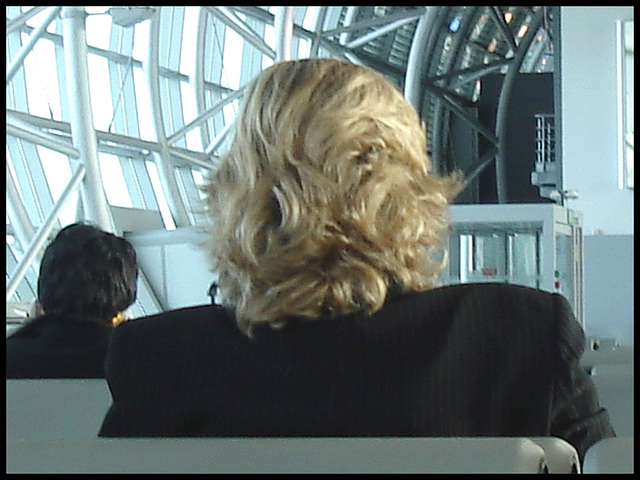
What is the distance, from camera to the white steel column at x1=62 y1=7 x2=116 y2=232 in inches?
507

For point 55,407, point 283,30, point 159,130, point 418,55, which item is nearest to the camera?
point 55,407

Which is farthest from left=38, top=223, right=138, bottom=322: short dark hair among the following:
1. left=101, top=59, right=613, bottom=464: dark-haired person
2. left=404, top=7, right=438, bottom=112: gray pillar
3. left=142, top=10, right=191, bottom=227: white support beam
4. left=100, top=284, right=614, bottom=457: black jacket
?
left=404, top=7, right=438, bottom=112: gray pillar

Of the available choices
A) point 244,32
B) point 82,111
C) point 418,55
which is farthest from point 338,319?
point 418,55

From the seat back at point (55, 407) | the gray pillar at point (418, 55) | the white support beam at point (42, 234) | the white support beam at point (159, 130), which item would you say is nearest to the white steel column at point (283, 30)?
the white support beam at point (159, 130)

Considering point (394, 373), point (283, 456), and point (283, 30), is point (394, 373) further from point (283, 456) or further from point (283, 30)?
point (283, 30)

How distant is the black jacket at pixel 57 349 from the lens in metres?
3.87

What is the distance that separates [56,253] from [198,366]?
267cm

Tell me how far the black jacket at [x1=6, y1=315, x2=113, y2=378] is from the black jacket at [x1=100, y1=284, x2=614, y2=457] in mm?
1710

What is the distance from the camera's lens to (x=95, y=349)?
405cm

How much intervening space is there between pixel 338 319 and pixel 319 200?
0.22m

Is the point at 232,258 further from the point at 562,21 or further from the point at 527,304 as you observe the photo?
the point at 562,21

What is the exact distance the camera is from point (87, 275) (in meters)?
4.51

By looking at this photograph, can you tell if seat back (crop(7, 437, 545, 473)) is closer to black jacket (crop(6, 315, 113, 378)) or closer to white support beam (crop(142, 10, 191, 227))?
black jacket (crop(6, 315, 113, 378))
